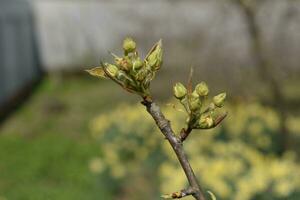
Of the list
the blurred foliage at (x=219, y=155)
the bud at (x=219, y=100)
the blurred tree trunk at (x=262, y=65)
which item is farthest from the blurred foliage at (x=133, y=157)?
the bud at (x=219, y=100)

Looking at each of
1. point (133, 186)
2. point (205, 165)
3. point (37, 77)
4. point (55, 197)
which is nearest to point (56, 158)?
point (55, 197)

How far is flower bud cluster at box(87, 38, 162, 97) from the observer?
80 cm

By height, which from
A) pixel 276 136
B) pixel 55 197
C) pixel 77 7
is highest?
pixel 276 136

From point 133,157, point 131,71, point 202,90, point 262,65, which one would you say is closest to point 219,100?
point 202,90

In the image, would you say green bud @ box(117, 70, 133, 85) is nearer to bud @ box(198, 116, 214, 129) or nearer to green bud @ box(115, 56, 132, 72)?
green bud @ box(115, 56, 132, 72)

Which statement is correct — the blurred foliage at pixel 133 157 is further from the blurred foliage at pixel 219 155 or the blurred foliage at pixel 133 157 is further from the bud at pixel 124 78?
the bud at pixel 124 78

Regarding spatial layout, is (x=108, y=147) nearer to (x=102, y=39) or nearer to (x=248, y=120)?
(x=248, y=120)

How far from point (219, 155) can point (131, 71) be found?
4505 millimetres

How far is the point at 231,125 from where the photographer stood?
6.42 m

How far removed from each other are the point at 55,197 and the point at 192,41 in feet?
10.3

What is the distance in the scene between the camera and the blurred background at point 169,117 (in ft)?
16.4

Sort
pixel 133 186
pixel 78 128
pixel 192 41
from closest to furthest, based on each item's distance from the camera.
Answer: pixel 133 186
pixel 192 41
pixel 78 128

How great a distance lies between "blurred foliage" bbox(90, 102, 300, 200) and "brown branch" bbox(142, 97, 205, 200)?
3441 mm

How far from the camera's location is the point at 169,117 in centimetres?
673
